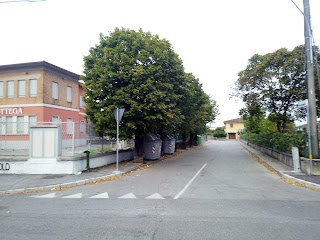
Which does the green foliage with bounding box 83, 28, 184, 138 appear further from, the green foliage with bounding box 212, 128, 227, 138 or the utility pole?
the green foliage with bounding box 212, 128, 227, 138

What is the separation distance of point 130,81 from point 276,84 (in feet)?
39.8

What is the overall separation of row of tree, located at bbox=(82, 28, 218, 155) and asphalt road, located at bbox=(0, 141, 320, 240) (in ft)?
19.4

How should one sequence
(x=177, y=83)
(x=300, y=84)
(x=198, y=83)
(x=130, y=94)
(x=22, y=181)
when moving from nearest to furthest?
(x=22, y=181)
(x=130, y=94)
(x=177, y=83)
(x=300, y=84)
(x=198, y=83)

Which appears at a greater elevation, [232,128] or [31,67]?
[31,67]

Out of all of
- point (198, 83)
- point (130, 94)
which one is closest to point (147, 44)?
point (130, 94)

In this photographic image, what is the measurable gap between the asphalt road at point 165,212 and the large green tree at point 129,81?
5931mm

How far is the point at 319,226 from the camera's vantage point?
589cm

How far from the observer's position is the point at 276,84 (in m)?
22.6

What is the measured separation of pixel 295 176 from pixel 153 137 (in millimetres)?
10876

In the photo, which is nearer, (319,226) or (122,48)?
(319,226)

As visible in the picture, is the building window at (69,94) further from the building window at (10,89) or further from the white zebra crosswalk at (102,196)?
the white zebra crosswalk at (102,196)

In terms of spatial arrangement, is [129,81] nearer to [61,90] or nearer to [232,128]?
[61,90]

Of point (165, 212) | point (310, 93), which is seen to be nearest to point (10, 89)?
point (310, 93)

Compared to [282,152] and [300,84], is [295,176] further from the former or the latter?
[300,84]
